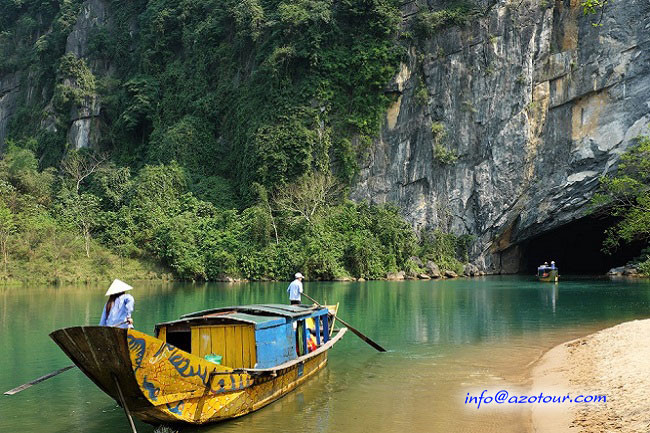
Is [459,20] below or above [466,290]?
above

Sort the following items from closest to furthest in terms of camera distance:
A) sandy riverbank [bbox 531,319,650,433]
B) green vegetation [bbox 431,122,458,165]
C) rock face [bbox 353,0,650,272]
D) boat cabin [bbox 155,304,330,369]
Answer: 1. sandy riverbank [bbox 531,319,650,433]
2. boat cabin [bbox 155,304,330,369]
3. rock face [bbox 353,0,650,272]
4. green vegetation [bbox 431,122,458,165]

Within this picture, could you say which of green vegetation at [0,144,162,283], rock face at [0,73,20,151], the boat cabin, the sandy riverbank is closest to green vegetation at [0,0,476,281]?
green vegetation at [0,144,162,283]

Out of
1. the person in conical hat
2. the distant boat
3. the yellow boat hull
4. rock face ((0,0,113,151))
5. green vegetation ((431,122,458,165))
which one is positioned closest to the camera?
the yellow boat hull

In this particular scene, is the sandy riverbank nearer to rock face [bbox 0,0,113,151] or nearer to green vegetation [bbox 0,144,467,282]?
green vegetation [bbox 0,144,467,282]

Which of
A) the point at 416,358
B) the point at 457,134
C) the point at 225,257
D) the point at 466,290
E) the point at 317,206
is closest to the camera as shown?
the point at 416,358

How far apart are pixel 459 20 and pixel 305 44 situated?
10.6 meters

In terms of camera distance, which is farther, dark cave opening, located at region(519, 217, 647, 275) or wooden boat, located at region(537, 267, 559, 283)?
dark cave opening, located at region(519, 217, 647, 275)

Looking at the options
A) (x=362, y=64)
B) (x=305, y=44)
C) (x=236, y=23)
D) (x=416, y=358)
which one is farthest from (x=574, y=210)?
(x=416, y=358)

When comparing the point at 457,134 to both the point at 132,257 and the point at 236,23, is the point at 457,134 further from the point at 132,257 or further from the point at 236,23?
the point at 132,257

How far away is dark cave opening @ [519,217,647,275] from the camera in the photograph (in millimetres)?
43791

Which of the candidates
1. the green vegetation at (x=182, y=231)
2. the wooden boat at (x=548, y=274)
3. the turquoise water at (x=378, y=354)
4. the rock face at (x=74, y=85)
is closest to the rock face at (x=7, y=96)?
the rock face at (x=74, y=85)

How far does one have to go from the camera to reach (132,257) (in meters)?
35.2

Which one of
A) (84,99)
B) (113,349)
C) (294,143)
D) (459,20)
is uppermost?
(459,20)

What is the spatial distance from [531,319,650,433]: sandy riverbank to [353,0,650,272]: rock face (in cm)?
2696
